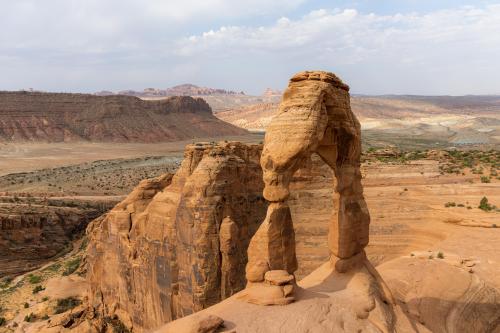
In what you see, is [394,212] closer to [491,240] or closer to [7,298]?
[491,240]

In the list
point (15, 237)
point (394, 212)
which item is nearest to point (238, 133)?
point (15, 237)

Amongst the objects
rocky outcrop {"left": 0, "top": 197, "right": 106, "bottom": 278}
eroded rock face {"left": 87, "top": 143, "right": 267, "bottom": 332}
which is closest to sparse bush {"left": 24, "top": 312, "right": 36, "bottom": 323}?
eroded rock face {"left": 87, "top": 143, "right": 267, "bottom": 332}

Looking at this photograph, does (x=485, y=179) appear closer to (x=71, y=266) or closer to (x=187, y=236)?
(x=187, y=236)

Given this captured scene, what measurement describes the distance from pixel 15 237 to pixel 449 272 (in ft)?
96.0

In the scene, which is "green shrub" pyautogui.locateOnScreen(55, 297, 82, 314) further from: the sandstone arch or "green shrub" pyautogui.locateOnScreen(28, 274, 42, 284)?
the sandstone arch

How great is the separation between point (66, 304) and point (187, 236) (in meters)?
12.8

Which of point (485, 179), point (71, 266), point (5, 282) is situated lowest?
point (5, 282)

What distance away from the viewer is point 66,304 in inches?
871

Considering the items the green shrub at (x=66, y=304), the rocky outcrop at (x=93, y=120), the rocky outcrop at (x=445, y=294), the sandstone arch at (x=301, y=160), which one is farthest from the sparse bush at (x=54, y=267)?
the rocky outcrop at (x=93, y=120)

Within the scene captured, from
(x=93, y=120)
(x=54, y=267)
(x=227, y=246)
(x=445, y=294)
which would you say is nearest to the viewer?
(x=227, y=246)

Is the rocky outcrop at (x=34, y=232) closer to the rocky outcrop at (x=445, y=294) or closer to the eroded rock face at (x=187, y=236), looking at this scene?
the eroded rock face at (x=187, y=236)

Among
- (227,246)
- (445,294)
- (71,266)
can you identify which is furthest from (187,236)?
(71,266)

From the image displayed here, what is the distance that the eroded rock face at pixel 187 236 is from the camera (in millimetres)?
12922

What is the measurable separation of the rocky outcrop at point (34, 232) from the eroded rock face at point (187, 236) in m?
16.5
